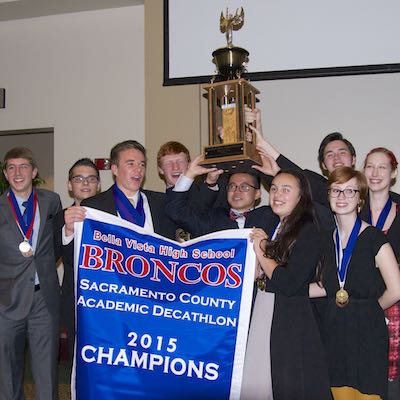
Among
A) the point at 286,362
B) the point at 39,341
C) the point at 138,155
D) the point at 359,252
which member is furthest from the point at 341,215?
the point at 39,341

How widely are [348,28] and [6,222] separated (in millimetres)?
2920

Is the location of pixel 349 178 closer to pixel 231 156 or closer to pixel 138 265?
pixel 231 156

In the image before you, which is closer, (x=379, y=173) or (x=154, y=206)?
(x=379, y=173)

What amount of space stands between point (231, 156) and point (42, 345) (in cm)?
166

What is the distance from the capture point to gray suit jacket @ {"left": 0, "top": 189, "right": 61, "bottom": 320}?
3.33 meters

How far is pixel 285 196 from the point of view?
2.72 metres

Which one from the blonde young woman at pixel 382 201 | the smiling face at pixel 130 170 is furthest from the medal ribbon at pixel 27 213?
the blonde young woman at pixel 382 201

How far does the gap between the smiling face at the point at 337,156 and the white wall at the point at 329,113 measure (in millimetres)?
1524

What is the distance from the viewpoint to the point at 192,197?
3.33 m

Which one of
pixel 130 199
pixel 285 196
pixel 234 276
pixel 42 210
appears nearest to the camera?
pixel 285 196

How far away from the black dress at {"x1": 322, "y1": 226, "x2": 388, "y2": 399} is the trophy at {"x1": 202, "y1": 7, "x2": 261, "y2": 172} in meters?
0.85

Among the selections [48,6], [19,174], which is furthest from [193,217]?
Result: [48,6]

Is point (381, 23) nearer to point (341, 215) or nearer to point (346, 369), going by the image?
point (341, 215)

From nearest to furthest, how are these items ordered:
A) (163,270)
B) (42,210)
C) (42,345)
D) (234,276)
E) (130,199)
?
1. (234,276)
2. (163,270)
3. (130,199)
4. (42,345)
5. (42,210)
